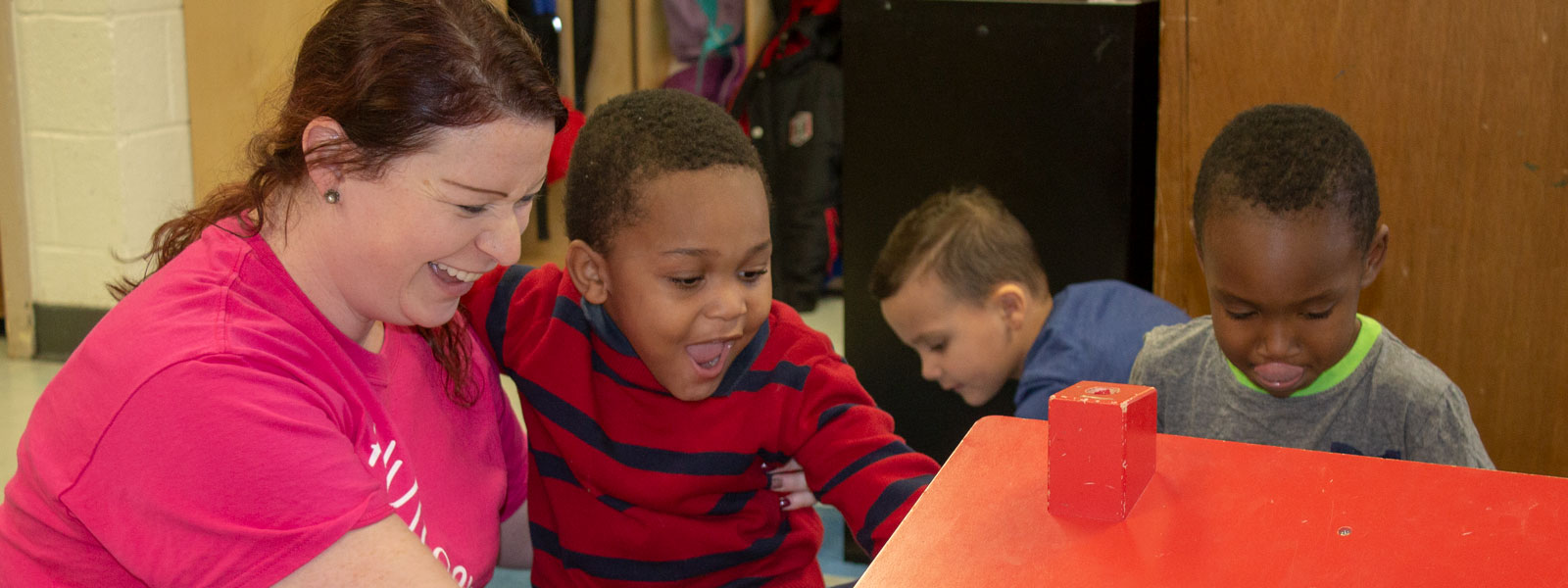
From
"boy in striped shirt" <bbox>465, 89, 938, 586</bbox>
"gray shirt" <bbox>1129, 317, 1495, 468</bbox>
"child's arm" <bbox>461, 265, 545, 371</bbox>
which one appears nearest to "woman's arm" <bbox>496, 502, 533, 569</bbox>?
"boy in striped shirt" <bbox>465, 89, 938, 586</bbox>

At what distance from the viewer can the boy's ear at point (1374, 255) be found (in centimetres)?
145

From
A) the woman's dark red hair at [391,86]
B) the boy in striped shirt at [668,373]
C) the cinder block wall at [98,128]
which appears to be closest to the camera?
the woman's dark red hair at [391,86]

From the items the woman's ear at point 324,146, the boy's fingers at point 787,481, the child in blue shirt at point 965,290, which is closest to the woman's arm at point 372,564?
the woman's ear at point 324,146

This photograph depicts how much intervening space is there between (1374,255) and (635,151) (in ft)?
2.58

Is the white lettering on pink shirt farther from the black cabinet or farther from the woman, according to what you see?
the black cabinet

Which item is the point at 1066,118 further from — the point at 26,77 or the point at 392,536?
the point at 26,77

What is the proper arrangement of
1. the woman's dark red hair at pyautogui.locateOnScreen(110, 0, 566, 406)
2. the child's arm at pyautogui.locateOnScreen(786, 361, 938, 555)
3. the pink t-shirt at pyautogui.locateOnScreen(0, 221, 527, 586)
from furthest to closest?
the child's arm at pyautogui.locateOnScreen(786, 361, 938, 555) < the woman's dark red hair at pyautogui.locateOnScreen(110, 0, 566, 406) < the pink t-shirt at pyautogui.locateOnScreen(0, 221, 527, 586)

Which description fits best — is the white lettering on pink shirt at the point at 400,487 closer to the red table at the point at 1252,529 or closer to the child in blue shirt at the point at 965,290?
the red table at the point at 1252,529

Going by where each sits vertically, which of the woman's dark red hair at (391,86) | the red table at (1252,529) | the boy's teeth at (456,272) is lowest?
the red table at (1252,529)

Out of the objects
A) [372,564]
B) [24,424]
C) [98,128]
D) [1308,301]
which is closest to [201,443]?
[372,564]

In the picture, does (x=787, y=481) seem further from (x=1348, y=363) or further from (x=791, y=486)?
(x=1348, y=363)

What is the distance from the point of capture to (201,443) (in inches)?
34.6

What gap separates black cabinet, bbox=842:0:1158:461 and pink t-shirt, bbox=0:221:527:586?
119 cm

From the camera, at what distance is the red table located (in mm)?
696
